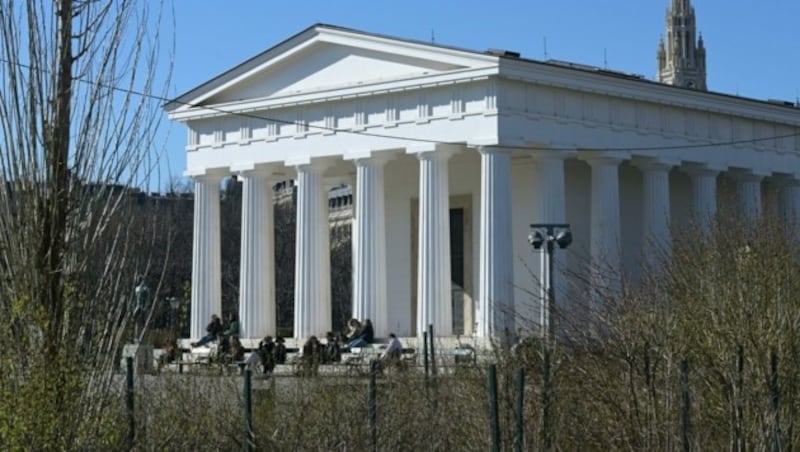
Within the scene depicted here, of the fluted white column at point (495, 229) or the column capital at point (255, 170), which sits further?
the column capital at point (255, 170)

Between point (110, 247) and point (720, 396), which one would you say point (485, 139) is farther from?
point (110, 247)

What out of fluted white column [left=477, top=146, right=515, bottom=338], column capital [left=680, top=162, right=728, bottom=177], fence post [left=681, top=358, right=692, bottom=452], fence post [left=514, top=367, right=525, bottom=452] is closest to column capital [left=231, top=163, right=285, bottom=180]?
fluted white column [left=477, top=146, right=515, bottom=338]

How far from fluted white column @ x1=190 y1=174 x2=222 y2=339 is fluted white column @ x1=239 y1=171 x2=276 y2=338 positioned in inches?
70.0

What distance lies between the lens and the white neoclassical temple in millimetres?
46719

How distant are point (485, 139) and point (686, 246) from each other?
71.3 feet

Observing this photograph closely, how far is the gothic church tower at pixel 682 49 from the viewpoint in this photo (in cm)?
17138

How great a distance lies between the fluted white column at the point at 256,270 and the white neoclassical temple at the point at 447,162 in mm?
58

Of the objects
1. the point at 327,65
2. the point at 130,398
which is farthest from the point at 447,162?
the point at 130,398

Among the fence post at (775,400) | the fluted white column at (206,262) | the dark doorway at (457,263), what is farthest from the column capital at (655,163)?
the fence post at (775,400)

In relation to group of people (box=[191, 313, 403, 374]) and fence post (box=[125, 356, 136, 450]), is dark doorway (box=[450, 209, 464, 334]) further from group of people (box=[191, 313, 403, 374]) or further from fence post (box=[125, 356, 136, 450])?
fence post (box=[125, 356, 136, 450])

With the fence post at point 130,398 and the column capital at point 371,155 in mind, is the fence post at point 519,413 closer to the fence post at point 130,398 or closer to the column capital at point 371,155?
the fence post at point 130,398

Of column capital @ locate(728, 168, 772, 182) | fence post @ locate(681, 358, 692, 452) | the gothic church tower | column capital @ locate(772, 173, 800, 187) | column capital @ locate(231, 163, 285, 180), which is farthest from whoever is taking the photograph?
the gothic church tower

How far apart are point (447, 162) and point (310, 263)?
5.76 metres

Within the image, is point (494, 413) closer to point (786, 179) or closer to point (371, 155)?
point (371, 155)
